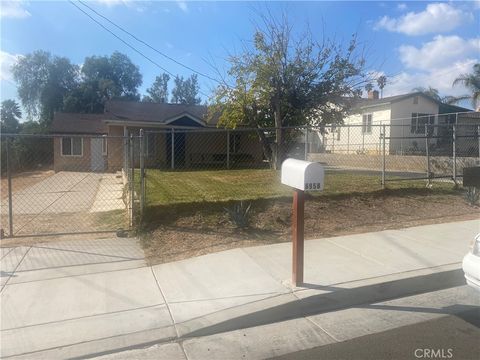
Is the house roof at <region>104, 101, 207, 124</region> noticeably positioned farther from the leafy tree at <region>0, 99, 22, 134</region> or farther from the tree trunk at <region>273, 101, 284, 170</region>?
the leafy tree at <region>0, 99, 22, 134</region>

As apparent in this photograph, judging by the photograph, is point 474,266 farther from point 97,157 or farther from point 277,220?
point 97,157

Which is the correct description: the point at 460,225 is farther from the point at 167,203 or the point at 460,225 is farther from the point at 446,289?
the point at 167,203

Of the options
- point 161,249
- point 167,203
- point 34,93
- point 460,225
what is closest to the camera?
point 161,249

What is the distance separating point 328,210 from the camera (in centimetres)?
801

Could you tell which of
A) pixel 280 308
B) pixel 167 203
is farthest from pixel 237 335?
pixel 167 203

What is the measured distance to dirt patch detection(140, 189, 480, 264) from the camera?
6.54 m

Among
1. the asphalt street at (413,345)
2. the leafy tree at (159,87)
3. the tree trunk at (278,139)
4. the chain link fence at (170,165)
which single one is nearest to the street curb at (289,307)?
the asphalt street at (413,345)

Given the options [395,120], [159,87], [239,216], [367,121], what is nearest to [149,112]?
[367,121]

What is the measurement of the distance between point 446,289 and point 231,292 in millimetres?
2387

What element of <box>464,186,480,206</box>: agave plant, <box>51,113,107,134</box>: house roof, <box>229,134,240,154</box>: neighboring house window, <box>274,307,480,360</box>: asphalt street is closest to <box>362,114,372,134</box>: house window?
<box>229,134,240,154</box>: neighboring house window

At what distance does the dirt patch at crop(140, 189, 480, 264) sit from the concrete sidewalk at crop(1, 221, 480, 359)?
645mm
